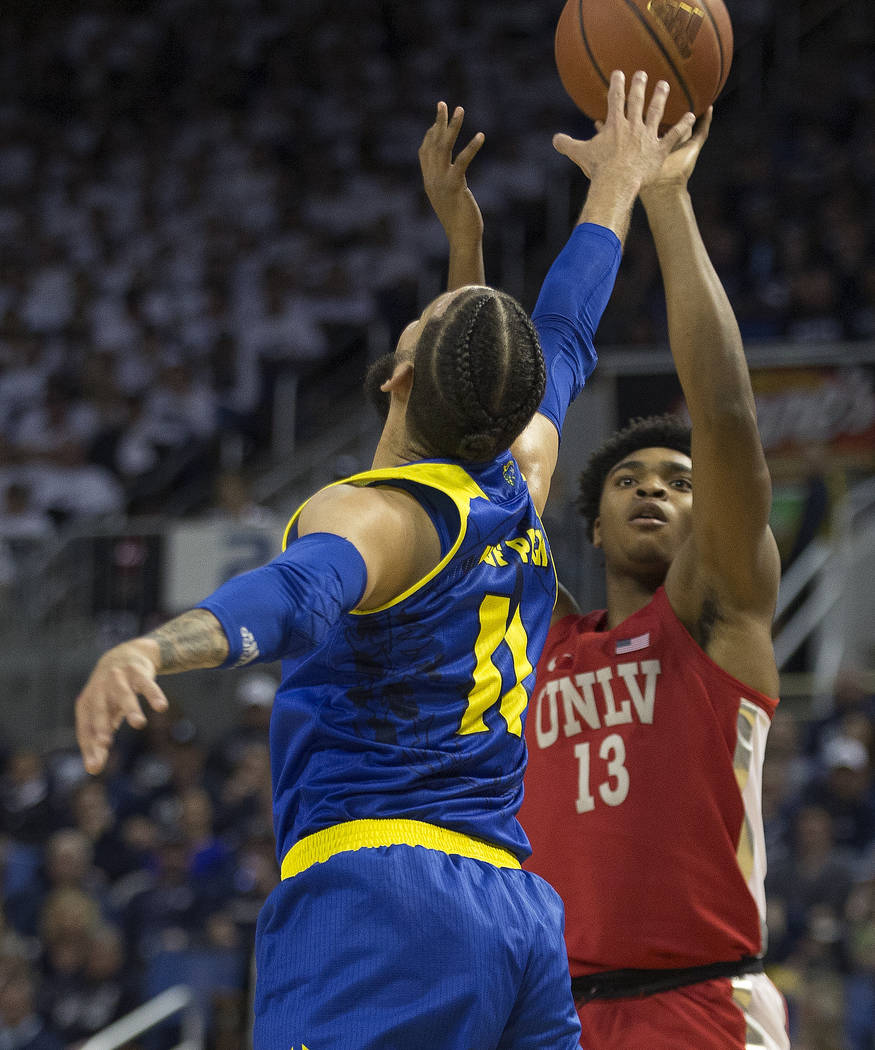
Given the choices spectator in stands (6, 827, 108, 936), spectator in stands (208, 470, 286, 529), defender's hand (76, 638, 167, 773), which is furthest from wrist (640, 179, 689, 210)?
spectator in stands (208, 470, 286, 529)

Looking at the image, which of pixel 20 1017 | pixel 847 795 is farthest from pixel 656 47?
pixel 20 1017

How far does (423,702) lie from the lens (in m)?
2.20

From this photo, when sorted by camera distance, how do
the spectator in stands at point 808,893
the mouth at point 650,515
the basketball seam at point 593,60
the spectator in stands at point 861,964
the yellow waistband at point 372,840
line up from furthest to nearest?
the spectator in stands at point 808,893, the spectator in stands at point 861,964, the basketball seam at point 593,60, the mouth at point 650,515, the yellow waistband at point 372,840

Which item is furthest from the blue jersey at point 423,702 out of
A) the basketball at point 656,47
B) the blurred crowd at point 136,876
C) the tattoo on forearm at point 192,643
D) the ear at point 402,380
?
the blurred crowd at point 136,876

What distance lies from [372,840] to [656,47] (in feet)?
6.57

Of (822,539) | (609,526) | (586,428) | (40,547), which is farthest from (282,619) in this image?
(40,547)

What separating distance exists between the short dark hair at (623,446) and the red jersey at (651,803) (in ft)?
1.67

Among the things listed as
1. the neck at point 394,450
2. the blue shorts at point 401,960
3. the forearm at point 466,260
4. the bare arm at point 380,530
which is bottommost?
the blue shorts at point 401,960

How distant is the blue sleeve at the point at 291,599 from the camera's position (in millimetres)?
1770

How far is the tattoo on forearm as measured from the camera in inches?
67.3

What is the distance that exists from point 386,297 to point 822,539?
4.67 m

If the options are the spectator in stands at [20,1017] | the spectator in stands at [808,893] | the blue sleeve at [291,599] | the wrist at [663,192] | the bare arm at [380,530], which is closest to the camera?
the blue sleeve at [291,599]

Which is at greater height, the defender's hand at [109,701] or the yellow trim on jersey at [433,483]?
the yellow trim on jersey at [433,483]

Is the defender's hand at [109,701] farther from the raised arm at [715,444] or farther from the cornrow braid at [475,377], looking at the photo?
the raised arm at [715,444]
